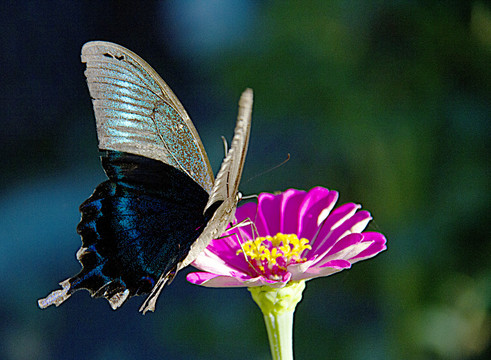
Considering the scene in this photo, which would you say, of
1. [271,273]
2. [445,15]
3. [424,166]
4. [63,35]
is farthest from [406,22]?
[63,35]

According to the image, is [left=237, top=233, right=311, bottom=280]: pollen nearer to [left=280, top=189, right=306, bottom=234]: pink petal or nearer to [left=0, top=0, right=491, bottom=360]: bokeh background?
[left=280, top=189, right=306, bottom=234]: pink petal

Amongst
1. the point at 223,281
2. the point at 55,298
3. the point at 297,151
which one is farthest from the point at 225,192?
the point at 297,151

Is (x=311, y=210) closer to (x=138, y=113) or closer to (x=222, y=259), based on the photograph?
(x=222, y=259)

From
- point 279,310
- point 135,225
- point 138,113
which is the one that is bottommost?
point 279,310

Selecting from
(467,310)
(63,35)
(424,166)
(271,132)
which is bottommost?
(467,310)

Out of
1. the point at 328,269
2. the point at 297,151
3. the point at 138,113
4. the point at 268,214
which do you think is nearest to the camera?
the point at 328,269

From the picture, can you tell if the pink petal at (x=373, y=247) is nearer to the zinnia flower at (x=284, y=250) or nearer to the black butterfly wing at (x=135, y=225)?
the zinnia flower at (x=284, y=250)

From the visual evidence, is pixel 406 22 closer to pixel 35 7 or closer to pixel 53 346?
pixel 35 7
